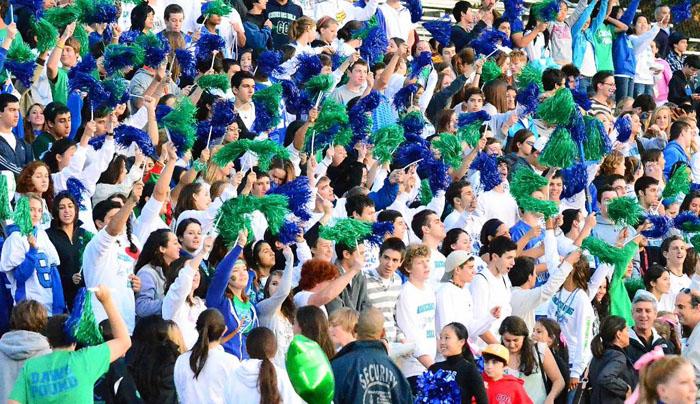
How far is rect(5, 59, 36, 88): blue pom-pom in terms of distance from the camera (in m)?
13.8

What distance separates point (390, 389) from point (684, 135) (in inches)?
354

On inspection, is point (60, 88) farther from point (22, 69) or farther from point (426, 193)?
point (426, 193)

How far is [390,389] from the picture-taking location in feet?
30.9

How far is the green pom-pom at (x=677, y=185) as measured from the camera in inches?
594

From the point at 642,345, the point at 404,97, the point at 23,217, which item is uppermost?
the point at 23,217

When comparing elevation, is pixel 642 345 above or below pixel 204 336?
below

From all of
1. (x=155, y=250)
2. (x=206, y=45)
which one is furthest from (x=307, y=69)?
(x=155, y=250)

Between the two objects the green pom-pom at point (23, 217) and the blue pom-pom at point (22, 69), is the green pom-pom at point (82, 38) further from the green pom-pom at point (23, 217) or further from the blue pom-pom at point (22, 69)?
the green pom-pom at point (23, 217)

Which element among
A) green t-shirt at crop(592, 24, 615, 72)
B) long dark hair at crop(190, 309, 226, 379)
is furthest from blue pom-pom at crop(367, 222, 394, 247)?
green t-shirt at crop(592, 24, 615, 72)

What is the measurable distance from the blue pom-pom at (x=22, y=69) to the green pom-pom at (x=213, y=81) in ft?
4.66

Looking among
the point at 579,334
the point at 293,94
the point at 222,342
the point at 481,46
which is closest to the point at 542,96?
the point at 481,46

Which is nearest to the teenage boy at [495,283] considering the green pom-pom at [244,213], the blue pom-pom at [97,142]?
the green pom-pom at [244,213]

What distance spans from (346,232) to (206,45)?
165 inches

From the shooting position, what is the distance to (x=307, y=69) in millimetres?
14977
